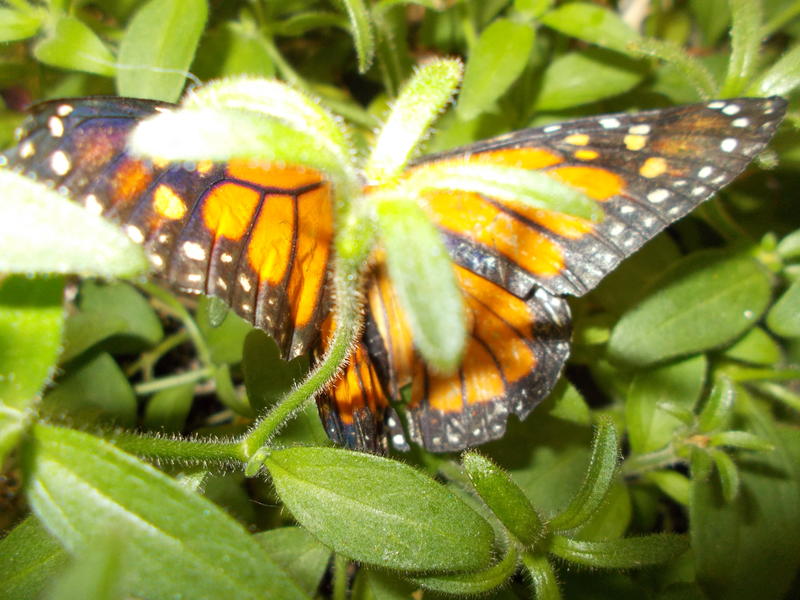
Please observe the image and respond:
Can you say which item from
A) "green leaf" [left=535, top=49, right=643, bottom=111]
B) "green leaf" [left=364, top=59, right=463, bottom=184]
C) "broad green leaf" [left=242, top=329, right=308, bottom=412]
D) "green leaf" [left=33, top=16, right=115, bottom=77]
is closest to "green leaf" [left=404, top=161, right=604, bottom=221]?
"green leaf" [left=364, top=59, right=463, bottom=184]

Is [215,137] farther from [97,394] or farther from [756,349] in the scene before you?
[756,349]

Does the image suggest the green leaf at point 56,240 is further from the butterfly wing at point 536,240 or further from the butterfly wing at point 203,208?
the butterfly wing at point 536,240

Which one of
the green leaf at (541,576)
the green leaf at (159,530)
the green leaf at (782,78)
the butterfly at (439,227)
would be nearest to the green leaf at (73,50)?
the butterfly at (439,227)

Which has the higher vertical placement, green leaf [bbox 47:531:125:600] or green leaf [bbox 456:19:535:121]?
green leaf [bbox 456:19:535:121]

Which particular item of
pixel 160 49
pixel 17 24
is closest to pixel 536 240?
pixel 160 49

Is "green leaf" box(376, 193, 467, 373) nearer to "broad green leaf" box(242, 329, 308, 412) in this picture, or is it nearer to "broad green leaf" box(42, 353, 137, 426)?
"broad green leaf" box(242, 329, 308, 412)

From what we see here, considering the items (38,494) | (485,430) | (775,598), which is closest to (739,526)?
(775,598)
